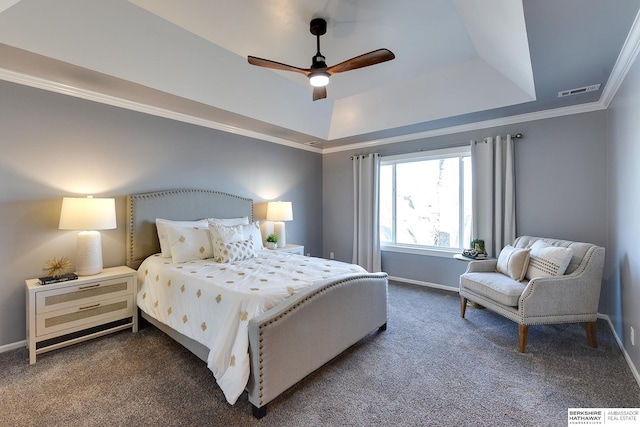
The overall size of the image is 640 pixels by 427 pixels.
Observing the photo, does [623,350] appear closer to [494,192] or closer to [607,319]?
[607,319]

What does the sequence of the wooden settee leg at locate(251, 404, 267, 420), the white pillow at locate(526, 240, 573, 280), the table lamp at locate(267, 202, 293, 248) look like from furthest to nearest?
the table lamp at locate(267, 202, 293, 248) → the white pillow at locate(526, 240, 573, 280) → the wooden settee leg at locate(251, 404, 267, 420)

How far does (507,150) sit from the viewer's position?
3.65m

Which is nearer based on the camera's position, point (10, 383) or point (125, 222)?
point (10, 383)

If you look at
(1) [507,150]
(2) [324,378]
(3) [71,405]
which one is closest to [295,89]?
(1) [507,150]

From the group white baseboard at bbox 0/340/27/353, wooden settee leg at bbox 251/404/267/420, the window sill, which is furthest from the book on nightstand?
the window sill

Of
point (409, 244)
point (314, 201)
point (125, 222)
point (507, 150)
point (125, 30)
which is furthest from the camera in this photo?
point (314, 201)

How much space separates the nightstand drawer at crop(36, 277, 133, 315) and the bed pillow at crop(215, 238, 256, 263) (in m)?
0.88

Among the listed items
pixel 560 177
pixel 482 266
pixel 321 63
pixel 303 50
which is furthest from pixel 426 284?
pixel 303 50

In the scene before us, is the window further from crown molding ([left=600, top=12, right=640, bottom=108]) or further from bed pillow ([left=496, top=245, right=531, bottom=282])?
crown molding ([left=600, top=12, right=640, bottom=108])

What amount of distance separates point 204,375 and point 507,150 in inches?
164

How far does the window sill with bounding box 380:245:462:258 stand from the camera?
4.29 m

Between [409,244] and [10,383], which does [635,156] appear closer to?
[409,244]

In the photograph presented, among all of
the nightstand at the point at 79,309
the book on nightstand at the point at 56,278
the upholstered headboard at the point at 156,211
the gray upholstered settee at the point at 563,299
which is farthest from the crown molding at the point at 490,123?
the book on nightstand at the point at 56,278

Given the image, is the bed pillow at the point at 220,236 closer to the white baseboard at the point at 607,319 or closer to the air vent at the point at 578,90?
→ the white baseboard at the point at 607,319
